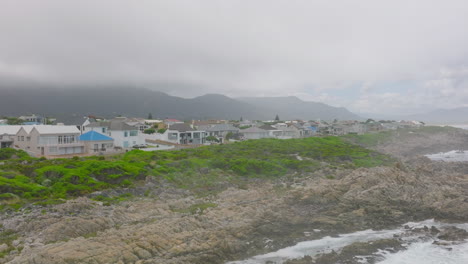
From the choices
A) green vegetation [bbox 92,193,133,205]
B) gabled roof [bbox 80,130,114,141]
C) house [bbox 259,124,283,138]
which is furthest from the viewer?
house [bbox 259,124,283,138]

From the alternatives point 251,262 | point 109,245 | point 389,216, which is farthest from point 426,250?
point 109,245

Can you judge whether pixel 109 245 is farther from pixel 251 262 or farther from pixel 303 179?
pixel 303 179

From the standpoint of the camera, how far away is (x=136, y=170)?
35188 mm

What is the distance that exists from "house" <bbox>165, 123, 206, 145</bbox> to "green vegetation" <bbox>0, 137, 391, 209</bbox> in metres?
20.2

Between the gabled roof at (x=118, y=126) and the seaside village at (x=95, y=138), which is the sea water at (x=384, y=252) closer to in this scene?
the seaside village at (x=95, y=138)

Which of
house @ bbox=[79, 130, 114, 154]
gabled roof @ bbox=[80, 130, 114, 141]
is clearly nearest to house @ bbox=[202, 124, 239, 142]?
house @ bbox=[79, 130, 114, 154]

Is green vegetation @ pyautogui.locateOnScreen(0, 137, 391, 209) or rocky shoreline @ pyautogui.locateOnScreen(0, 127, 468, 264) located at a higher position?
green vegetation @ pyautogui.locateOnScreen(0, 137, 391, 209)

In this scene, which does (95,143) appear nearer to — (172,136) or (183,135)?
(172,136)

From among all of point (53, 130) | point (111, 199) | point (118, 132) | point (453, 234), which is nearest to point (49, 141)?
point (53, 130)

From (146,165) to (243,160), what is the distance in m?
13.4

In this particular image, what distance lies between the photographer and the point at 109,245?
1797 cm

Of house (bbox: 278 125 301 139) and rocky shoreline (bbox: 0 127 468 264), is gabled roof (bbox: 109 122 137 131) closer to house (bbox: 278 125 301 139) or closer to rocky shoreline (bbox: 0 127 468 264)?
rocky shoreline (bbox: 0 127 468 264)

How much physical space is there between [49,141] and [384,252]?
164 ft

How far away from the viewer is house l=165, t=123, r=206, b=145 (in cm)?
7219
